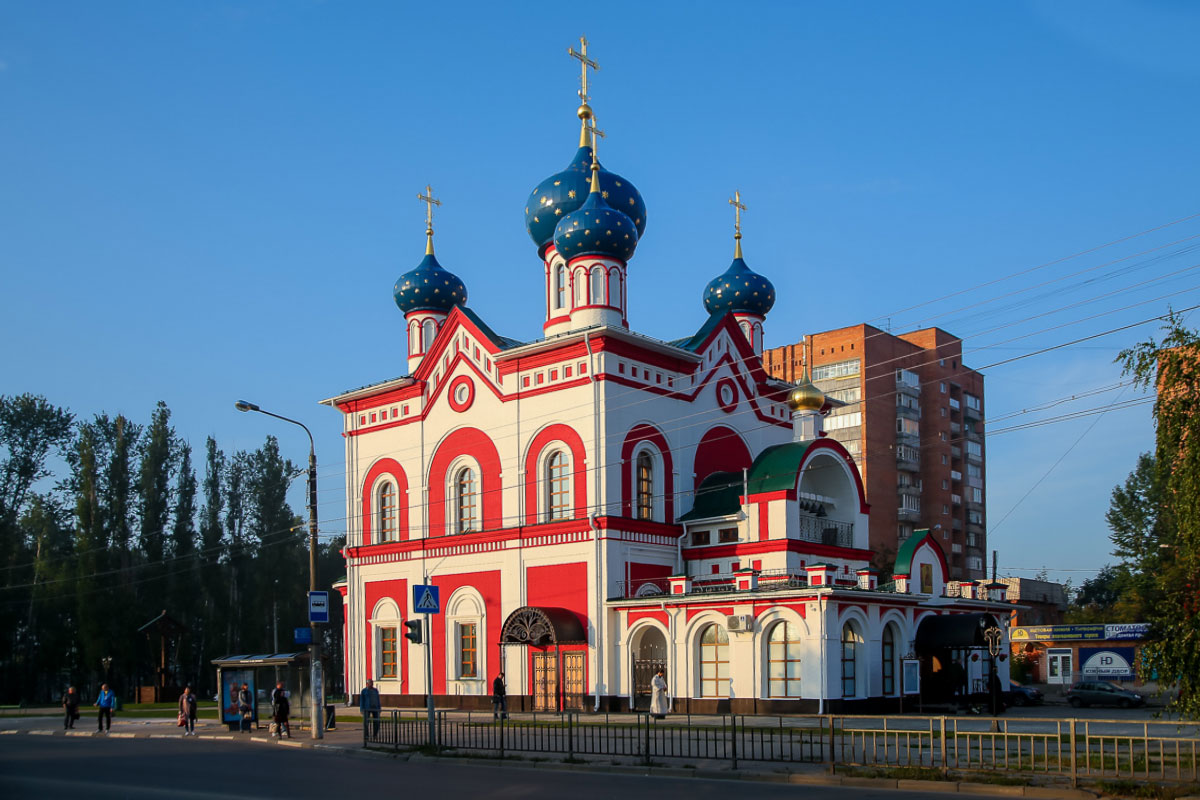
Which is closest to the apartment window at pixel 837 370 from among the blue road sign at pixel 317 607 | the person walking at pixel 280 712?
the person walking at pixel 280 712

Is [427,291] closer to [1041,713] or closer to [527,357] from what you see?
[527,357]

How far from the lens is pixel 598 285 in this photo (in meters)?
32.9

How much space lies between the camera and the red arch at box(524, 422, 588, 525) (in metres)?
31.4

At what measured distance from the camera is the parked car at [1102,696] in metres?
37.2

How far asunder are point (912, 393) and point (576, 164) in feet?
131

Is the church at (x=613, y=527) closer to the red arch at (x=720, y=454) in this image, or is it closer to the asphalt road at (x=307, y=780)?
the red arch at (x=720, y=454)

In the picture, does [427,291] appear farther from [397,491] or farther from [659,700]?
[659,700]

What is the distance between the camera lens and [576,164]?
122 ft

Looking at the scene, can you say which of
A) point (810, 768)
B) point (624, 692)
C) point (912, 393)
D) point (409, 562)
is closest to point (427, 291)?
point (409, 562)

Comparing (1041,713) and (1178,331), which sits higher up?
(1178,331)

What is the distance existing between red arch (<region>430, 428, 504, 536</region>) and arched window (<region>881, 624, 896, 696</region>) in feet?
37.2

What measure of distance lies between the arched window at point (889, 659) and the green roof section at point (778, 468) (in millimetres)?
4614

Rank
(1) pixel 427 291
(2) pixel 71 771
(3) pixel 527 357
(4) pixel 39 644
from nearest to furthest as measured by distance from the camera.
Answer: (2) pixel 71 771 < (3) pixel 527 357 < (1) pixel 427 291 < (4) pixel 39 644

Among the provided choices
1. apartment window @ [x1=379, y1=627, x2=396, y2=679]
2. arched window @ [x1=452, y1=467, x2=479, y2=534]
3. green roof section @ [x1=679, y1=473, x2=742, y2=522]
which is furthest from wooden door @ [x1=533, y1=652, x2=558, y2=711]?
apartment window @ [x1=379, y1=627, x2=396, y2=679]
